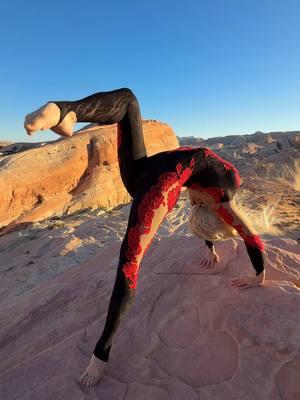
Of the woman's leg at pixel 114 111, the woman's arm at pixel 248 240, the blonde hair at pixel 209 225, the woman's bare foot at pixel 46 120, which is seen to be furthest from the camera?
the blonde hair at pixel 209 225

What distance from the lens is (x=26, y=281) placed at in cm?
546

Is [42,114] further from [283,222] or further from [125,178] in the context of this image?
[283,222]

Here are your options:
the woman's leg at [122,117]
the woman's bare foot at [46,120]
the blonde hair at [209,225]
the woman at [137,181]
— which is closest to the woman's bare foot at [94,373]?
the woman at [137,181]

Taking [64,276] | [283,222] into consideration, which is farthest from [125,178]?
[283,222]

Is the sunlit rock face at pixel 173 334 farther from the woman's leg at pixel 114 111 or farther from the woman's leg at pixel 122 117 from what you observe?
the woman's leg at pixel 114 111

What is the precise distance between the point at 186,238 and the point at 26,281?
3122mm

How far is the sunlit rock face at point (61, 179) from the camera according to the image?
10.8 metres

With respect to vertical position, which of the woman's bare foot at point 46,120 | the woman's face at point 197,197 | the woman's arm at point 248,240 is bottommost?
the woman's arm at point 248,240

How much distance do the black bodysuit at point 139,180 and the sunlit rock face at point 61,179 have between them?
9076 millimetres

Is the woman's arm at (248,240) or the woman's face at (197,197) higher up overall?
the woman's face at (197,197)

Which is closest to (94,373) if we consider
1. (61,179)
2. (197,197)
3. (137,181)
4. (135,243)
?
(135,243)

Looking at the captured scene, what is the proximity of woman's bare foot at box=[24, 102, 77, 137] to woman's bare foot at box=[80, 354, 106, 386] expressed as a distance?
1.26 metres

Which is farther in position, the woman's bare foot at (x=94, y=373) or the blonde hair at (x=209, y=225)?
the blonde hair at (x=209, y=225)

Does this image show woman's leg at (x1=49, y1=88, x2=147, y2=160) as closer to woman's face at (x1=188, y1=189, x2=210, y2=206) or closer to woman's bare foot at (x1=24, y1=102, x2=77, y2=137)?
woman's bare foot at (x1=24, y1=102, x2=77, y2=137)
